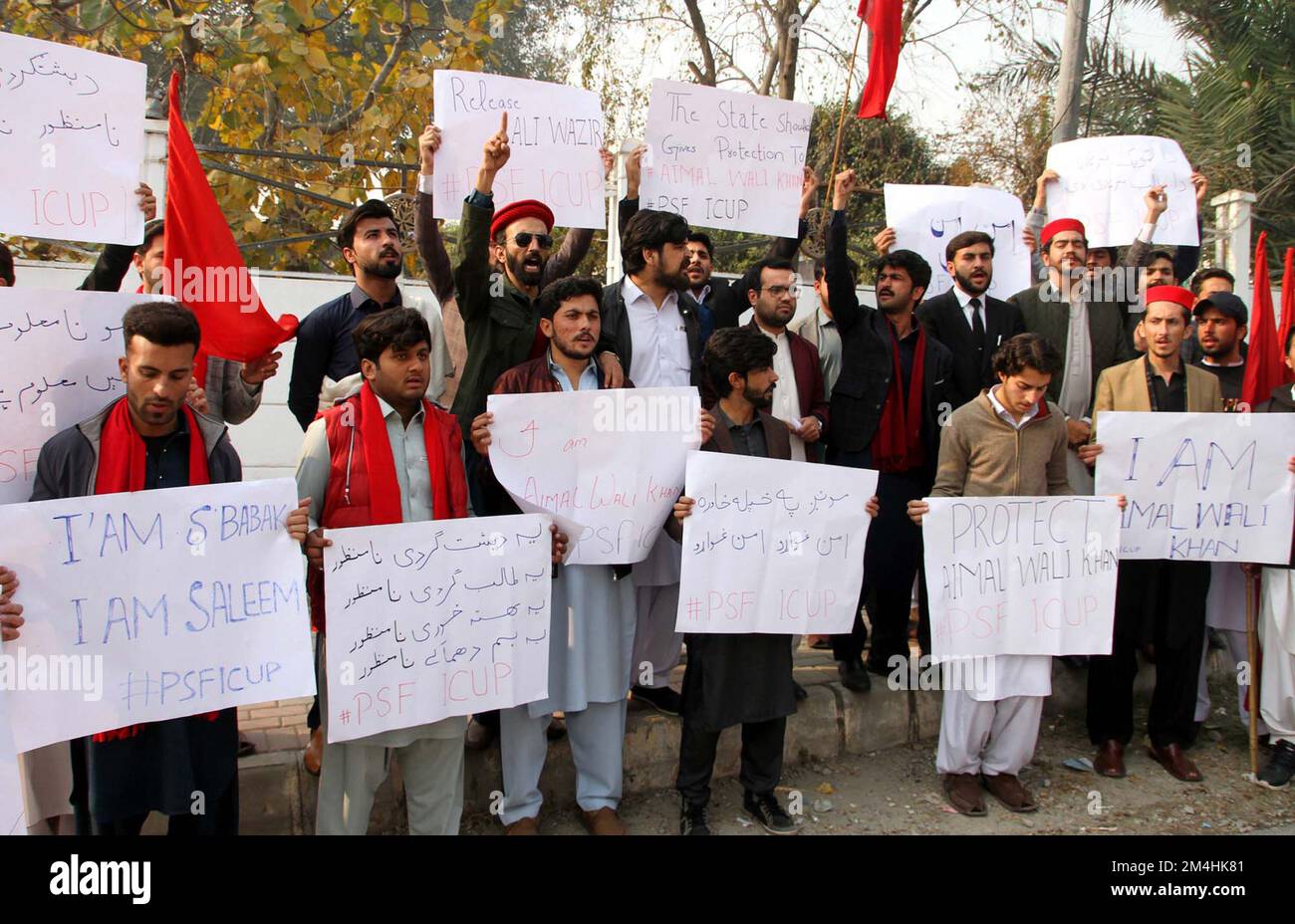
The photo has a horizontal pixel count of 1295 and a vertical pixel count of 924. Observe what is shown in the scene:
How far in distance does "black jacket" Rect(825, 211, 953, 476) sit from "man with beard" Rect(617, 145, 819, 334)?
0.37 metres

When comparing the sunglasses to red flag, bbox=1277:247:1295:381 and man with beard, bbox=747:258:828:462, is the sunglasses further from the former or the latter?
red flag, bbox=1277:247:1295:381

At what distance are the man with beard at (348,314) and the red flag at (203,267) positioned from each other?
0.29 meters

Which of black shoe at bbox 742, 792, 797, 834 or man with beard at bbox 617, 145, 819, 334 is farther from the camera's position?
man with beard at bbox 617, 145, 819, 334

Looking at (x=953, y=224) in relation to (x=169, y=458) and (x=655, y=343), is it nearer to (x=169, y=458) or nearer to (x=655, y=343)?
(x=655, y=343)

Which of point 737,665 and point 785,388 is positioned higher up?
point 785,388

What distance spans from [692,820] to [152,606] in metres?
2.21

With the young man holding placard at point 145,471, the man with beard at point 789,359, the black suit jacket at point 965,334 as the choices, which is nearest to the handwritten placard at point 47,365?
the young man holding placard at point 145,471

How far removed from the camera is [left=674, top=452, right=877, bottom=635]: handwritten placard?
3.86 m

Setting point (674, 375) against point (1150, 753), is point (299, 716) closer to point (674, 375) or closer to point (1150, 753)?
point (674, 375)

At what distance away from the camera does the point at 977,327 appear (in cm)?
529

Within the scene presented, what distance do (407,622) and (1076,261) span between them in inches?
157

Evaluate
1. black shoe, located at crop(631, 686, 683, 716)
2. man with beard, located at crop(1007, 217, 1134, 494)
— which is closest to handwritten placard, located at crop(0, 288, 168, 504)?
black shoe, located at crop(631, 686, 683, 716)

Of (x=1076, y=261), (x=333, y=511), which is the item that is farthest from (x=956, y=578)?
(x=333, y=511)

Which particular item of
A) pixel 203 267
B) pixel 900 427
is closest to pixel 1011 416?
pixel 900 427
